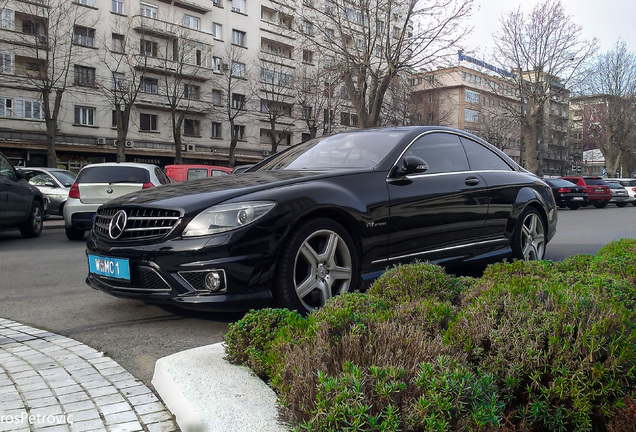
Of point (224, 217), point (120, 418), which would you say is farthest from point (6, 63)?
point (120, 418)

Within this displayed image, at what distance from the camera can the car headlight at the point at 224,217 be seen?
357 cm

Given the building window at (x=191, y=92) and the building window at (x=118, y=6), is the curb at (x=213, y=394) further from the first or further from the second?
the building window at (x=118, y=6)

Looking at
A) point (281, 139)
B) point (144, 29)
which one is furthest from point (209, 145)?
point (144, 29)

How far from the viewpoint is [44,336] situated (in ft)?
12.3

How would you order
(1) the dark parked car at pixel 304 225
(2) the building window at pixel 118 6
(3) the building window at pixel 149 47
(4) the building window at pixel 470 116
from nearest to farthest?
(1) the dark parked car at pixel 304 225
(3) the building window at pixel 149 47
(2) the building window at pixel 118 6
(4) the building window at pixel 470 116

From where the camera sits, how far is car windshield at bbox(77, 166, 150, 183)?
34.2ft

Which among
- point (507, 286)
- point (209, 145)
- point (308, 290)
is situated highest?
point (209, 145)

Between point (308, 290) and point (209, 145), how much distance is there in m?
40.4

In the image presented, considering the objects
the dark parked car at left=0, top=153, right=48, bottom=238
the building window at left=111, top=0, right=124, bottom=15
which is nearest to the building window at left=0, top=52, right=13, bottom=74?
the building window at left=111, top=0, right=124, bottom=15

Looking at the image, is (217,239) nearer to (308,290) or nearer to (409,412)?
(308,290)

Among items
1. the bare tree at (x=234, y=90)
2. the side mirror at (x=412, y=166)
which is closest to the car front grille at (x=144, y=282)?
the side mirror at (x=412, y=166)

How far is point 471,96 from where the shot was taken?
258 ft

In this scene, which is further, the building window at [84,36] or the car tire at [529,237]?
the building window at [84,36]

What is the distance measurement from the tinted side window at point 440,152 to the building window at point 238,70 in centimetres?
4043
